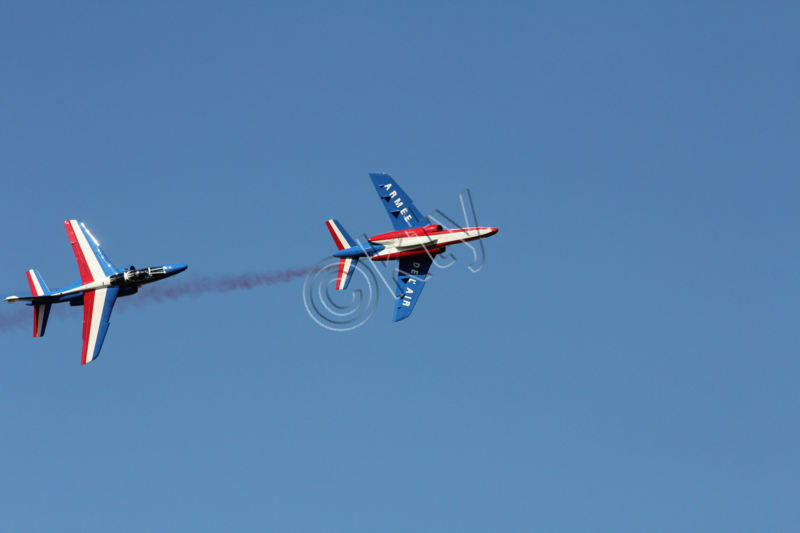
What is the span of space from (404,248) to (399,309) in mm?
4958

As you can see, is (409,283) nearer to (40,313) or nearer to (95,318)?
(95,318)

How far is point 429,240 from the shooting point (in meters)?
94.1

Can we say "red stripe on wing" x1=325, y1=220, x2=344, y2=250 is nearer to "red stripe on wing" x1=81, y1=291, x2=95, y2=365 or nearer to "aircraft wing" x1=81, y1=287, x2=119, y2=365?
"aircraft wing" x1=81, y1=287, x2=119, y2=365

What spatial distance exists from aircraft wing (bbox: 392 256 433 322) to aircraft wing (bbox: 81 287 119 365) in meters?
21.7

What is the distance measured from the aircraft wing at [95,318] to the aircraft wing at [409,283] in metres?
21.7

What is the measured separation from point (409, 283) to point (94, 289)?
2413 cm

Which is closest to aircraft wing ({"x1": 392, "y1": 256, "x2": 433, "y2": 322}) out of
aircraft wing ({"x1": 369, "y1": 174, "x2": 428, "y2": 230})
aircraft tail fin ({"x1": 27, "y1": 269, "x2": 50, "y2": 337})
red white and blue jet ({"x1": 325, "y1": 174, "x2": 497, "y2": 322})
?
red white and blue jet ({"x1": 325, "y1": 174, "x2": 497, "y2": 322})

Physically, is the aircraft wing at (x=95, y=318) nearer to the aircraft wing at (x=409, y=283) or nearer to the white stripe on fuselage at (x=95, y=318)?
the white stripe on fuselage at (x=95, y=318)

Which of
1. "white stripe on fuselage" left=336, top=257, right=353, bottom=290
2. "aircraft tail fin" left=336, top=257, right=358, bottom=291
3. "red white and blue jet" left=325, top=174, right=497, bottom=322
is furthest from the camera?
"red white and blue jet" left=325, top=174, right=497, bottom=322

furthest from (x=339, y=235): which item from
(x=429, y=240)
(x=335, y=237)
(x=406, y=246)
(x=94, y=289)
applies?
(x=94, y=289)

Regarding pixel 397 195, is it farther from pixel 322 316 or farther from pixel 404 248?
pixel 322 316

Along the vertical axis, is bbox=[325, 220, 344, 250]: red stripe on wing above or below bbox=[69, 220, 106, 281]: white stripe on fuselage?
below

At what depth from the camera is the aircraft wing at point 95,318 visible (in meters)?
91.4

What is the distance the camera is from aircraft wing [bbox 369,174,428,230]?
313 ft
